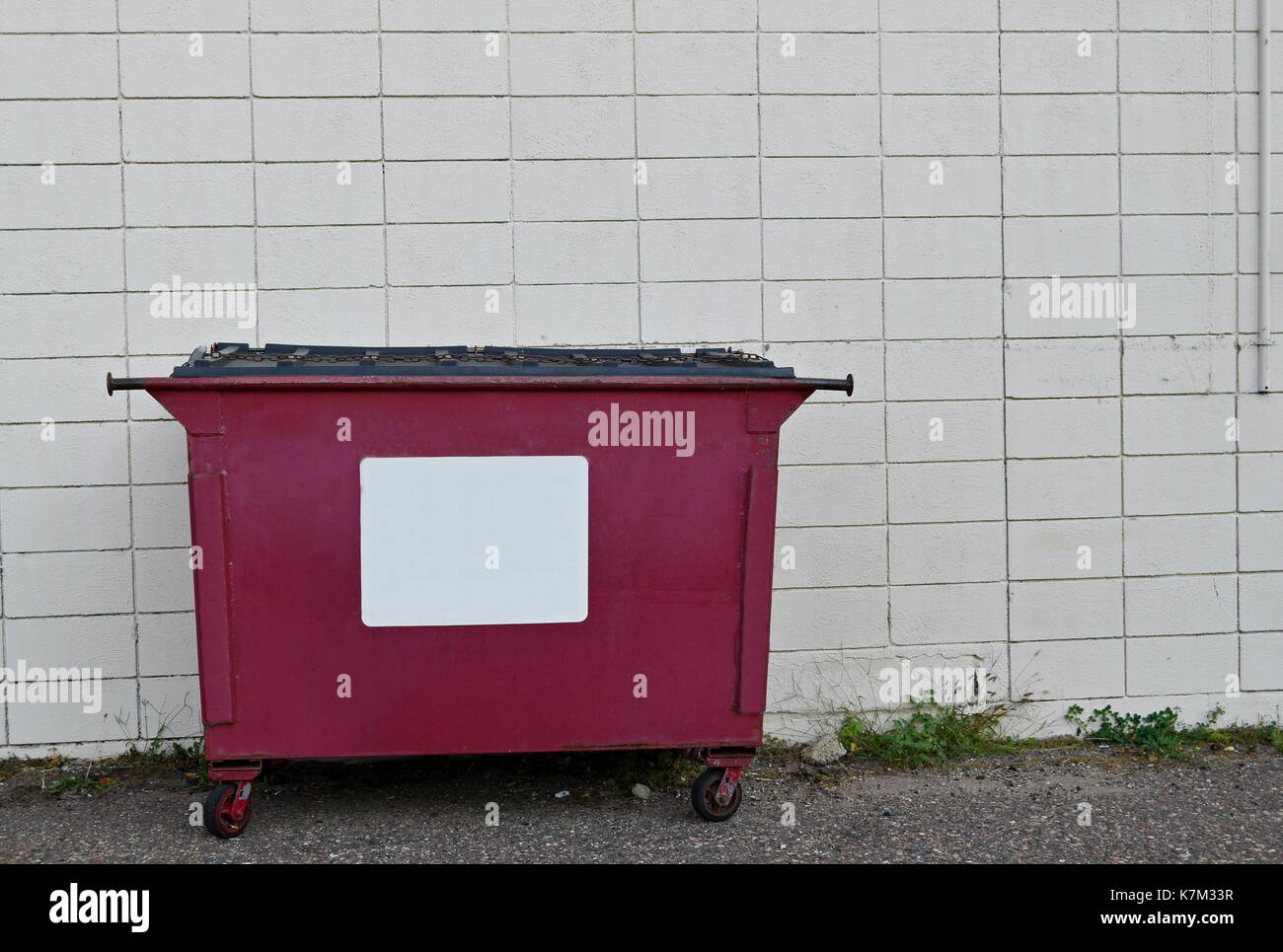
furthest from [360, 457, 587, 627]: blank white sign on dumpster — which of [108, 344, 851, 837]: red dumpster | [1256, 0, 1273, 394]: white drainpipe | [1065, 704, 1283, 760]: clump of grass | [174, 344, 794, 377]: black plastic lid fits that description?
[1256, 0, 1273, 394]: white drainpipe

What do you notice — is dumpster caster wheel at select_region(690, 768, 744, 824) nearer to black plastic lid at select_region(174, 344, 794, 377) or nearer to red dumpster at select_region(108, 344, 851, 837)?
red dumpster at select_region(108, 344, 851, 837)

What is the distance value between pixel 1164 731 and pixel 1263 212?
1906 mm

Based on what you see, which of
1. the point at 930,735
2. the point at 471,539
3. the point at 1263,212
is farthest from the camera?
the point at 1263,212

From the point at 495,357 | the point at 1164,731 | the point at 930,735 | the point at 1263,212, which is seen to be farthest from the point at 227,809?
the point at 1263,212

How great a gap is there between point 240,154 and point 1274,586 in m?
3.99

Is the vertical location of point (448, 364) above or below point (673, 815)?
above

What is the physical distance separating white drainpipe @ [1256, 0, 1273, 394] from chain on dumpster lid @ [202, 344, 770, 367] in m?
2.00

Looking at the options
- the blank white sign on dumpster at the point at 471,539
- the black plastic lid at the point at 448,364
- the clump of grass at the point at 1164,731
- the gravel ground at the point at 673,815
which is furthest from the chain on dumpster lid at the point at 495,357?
the clump of grass at the point at 1164,731

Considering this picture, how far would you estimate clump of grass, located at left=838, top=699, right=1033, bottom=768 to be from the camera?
13.1 feet

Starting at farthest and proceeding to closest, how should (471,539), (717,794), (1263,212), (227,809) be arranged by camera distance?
(1263,212) → (717,794) → (227,809) → (471,539)

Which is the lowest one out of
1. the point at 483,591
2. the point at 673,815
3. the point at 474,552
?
the point at 673,815

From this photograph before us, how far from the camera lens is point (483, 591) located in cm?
314

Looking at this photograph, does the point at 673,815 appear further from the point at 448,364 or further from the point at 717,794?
the point at 448,364

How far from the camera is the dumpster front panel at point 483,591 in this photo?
122 inches
